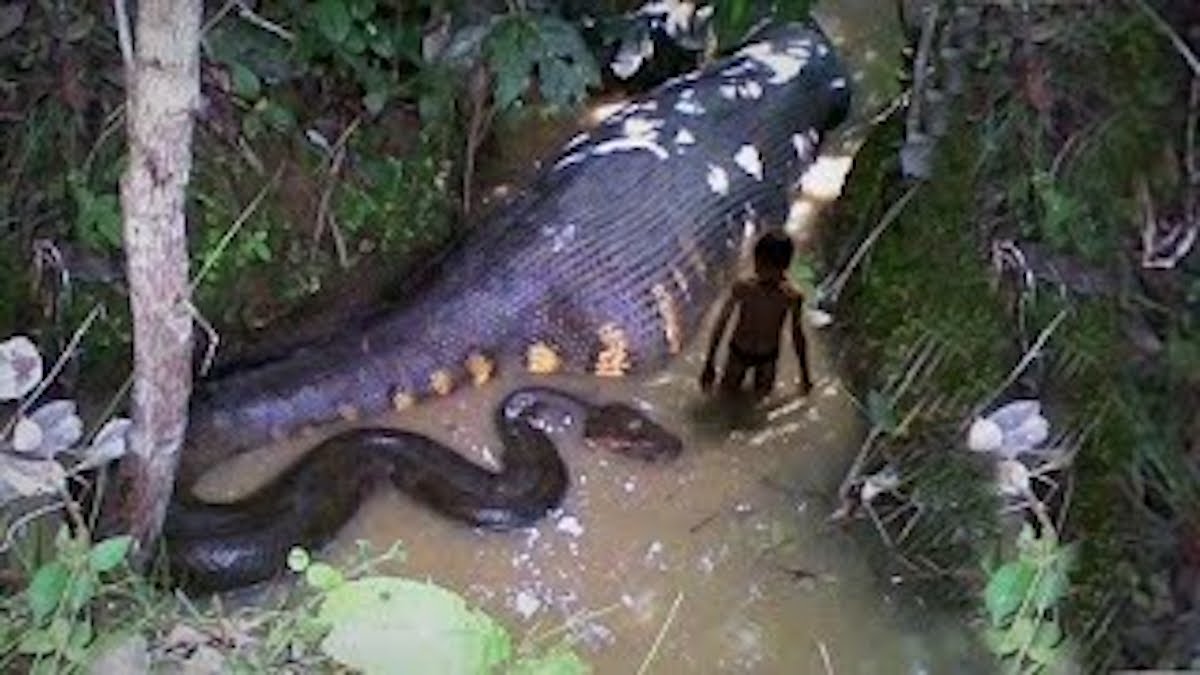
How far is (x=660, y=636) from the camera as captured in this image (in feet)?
13.8

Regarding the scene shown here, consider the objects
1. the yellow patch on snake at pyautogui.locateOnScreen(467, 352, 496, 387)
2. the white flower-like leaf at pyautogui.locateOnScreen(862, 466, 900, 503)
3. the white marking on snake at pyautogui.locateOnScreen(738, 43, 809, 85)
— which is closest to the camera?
the white flower-like leaf at pyautogui.locateOnScreen(862, 466, 900, 503)

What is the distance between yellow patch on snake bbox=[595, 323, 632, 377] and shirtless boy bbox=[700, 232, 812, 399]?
0.90 ft

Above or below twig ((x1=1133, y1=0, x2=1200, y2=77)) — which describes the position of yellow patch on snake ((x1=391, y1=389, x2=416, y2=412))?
below

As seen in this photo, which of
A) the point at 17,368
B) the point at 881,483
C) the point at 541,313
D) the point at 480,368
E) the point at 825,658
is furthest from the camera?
the point at 541,313

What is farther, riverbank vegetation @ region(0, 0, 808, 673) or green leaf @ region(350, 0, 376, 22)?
green leaf @ region(350, 0, 376, 22)

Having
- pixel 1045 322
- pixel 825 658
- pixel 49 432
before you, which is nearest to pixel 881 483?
pixel 825 658

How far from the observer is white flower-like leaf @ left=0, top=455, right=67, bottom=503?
3.28 m

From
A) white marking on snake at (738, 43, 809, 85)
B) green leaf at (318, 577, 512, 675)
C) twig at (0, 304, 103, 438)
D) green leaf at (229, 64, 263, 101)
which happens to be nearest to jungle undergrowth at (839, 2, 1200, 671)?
white marking on snake at (738, 43, 809, 85)

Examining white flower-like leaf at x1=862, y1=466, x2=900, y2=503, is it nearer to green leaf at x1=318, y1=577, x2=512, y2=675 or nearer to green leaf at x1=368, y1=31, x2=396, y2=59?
green leaf at x1=368, y1=31, x2=396, y2=59

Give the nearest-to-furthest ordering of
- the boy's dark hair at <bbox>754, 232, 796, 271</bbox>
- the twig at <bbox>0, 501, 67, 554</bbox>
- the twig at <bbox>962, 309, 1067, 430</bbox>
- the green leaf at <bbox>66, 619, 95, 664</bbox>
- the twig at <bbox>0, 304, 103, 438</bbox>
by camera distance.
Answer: the green leaf at <bbox>66, 619, 95, 664</bbox> < the twig at <bbox>0, 501, 67, 554</bbox> < the twig at <bbox>0, 304, 103, 438</bbox> < the twig at <bbox>962, 309, 1067, 430</bbox> < the boy's dark hair at <bbox>754, 232, 796, 271</bbox>

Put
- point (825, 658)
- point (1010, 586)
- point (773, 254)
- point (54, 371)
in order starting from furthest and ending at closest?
point (773, 254) < point (825, 658) < point (54, 371) < point (1010, 586)

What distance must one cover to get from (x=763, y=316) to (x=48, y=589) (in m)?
2.13

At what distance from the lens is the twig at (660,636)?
409cm

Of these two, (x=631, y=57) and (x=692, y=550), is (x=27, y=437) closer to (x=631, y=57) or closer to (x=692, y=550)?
(x=692, y=550)
